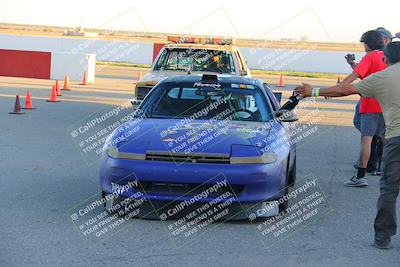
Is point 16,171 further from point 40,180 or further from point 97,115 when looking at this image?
point 97,115

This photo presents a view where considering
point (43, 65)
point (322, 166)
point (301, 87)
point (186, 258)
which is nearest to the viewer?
point (186, 258)

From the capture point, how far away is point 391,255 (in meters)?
5.48

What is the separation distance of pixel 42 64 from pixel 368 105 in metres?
21.7

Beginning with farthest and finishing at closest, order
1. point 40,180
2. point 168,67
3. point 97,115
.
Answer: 1. point 97,115
2. point 168,67
3. point 40,180

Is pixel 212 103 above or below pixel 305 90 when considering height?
below

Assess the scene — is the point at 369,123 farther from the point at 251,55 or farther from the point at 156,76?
the point at 251,55

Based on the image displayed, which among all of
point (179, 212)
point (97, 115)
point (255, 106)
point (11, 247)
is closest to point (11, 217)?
point (11, 247)

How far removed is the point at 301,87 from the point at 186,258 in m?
1.91

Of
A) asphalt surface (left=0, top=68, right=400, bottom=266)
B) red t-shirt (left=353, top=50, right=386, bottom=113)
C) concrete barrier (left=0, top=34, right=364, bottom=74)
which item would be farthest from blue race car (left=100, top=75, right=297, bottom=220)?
concrete barrier (left=0, top=34, right=364, bottom=74)

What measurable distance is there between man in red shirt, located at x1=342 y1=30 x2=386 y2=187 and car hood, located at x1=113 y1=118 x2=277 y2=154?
180 cm

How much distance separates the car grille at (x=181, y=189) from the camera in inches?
242

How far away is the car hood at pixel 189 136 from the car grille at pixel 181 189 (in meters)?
0.30

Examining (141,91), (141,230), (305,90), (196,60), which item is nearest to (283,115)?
(305,90)

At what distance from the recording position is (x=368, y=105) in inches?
329
